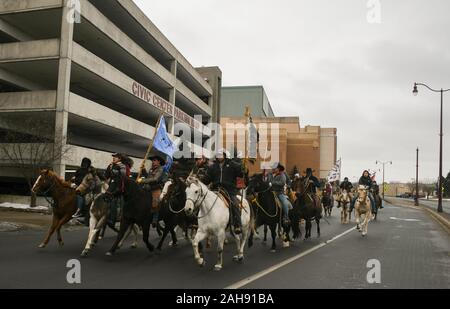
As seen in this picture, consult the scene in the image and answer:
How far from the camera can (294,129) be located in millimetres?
110000

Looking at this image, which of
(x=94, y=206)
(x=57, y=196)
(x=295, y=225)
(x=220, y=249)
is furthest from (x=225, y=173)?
(x=295, y=225)

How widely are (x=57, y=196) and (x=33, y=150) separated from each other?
16552 millimetres

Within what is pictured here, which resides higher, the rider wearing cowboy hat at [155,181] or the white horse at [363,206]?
the rider wearing cowboy hat at [155,181]

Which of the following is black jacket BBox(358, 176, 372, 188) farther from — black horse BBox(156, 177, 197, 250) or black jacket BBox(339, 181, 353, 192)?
black horse BBox(156, 177, 197, 250)

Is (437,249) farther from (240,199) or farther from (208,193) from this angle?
(208,193)

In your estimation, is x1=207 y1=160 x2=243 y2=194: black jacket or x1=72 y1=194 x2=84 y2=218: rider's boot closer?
x1=207 y1=160 x2=243 y2=194: black jacket

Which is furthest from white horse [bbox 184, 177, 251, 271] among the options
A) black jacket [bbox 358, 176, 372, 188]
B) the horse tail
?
black jacket [bbox 358, 176, 372, 188]

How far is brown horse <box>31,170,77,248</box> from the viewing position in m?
10.5

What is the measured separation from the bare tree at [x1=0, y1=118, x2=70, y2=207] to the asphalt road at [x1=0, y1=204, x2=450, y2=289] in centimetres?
1177

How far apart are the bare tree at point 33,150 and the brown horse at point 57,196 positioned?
13.4m

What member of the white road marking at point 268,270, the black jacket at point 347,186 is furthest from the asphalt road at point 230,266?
the black jacket at point 347,186

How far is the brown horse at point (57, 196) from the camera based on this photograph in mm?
10539

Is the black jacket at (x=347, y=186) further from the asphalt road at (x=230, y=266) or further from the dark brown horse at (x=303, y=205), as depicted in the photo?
the asphalt road at (x=230, y=266)

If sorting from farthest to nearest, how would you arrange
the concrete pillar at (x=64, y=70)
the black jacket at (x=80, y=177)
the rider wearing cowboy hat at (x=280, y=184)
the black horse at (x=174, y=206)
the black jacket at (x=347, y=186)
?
1. the concrete pillar at (x=64, y=70)
2. the black jacket at (x=347, y=186)
3. the rider wearing cowboy hat at (x=280, y=184)
4. the black jacket at (x=80, y=177)
5. the black horse at (x=174, y=206)
